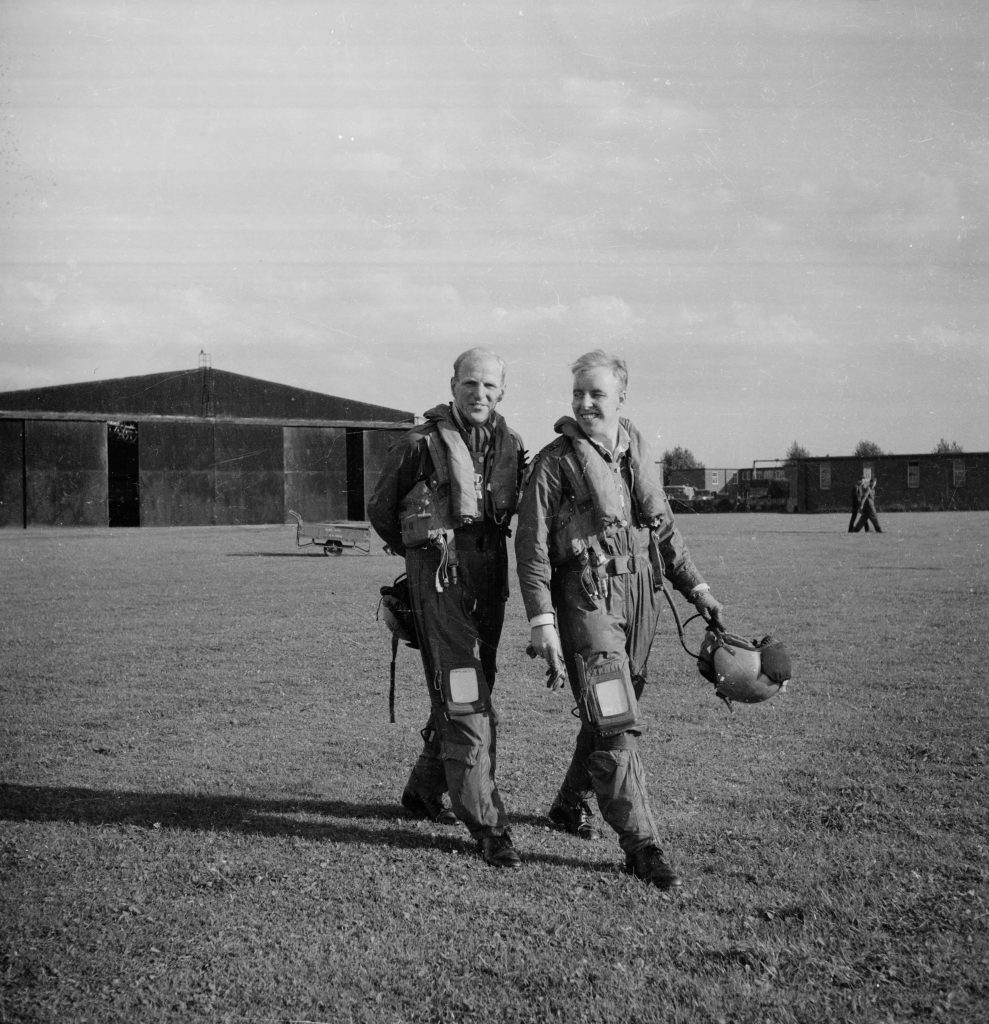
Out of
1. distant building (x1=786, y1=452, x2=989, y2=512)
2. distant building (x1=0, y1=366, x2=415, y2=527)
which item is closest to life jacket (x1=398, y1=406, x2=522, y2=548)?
distant building (x1=0, y1=366, x2=415, y2=527)

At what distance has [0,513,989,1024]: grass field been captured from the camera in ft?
10.3

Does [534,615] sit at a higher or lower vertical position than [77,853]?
higher

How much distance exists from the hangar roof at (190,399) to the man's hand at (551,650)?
136 feet

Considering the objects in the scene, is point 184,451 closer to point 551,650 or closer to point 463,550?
point 463,550

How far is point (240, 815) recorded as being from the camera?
16.4 feet

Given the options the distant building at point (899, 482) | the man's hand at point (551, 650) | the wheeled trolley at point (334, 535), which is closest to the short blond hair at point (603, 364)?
the man's hand at point (551, 650)

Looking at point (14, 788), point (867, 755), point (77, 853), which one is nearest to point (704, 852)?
point (867, 755)

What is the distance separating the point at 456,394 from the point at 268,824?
222 centimetres

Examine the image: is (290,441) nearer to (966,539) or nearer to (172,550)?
(172,550)

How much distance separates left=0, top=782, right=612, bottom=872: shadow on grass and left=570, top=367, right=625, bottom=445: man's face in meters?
1.84

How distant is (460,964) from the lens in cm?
331

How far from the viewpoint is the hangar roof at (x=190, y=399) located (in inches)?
1636

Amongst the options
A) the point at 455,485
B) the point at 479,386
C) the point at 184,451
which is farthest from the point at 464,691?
the point at 184,451

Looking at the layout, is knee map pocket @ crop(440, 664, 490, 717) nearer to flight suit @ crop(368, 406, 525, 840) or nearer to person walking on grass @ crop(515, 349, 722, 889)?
flight suit @ crop(368, 406, 525, 840)
